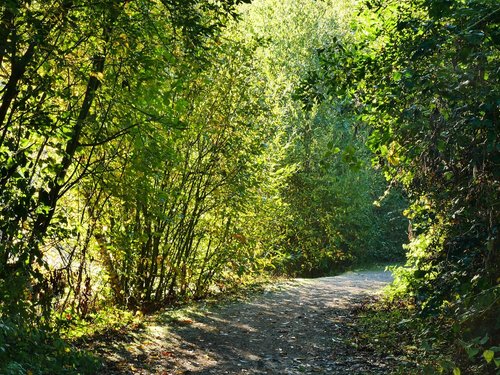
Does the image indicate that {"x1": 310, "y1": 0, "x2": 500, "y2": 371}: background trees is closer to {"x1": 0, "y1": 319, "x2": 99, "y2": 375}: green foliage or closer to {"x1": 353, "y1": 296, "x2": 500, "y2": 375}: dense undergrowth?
{"x1": 353, "y1": 296, "x2": 500, "y2": 375}: dense undergrowth

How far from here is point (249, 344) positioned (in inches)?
363

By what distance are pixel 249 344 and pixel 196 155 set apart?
4.60 metres

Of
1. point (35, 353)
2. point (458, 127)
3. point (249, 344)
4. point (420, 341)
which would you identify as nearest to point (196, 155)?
point (249, 344)

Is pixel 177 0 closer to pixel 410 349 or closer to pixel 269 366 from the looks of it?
pixel 269 366

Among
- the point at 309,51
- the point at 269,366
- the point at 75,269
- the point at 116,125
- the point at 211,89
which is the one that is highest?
→ the point at 309,51

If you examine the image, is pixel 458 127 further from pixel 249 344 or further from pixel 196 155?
pixel 196 155

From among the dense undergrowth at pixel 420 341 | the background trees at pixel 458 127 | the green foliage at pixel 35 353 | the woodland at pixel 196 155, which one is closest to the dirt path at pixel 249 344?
the dense undergrowth at pixel 420 341

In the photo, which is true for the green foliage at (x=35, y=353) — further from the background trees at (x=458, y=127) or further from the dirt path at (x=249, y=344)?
the background trees at (x=458, y=127)

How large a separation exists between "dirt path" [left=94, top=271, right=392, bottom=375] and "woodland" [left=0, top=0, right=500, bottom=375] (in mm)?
857

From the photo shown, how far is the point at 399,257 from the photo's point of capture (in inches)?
1361

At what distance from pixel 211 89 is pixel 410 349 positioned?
640 centimetres

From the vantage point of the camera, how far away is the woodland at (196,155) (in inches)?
208

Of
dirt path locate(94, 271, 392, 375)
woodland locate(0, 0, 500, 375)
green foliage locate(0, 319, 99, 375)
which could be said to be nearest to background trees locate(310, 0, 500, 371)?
woodland locate(0, 0, 500, 375)

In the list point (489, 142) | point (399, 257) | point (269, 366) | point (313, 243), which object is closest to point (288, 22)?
point (313, 243)
